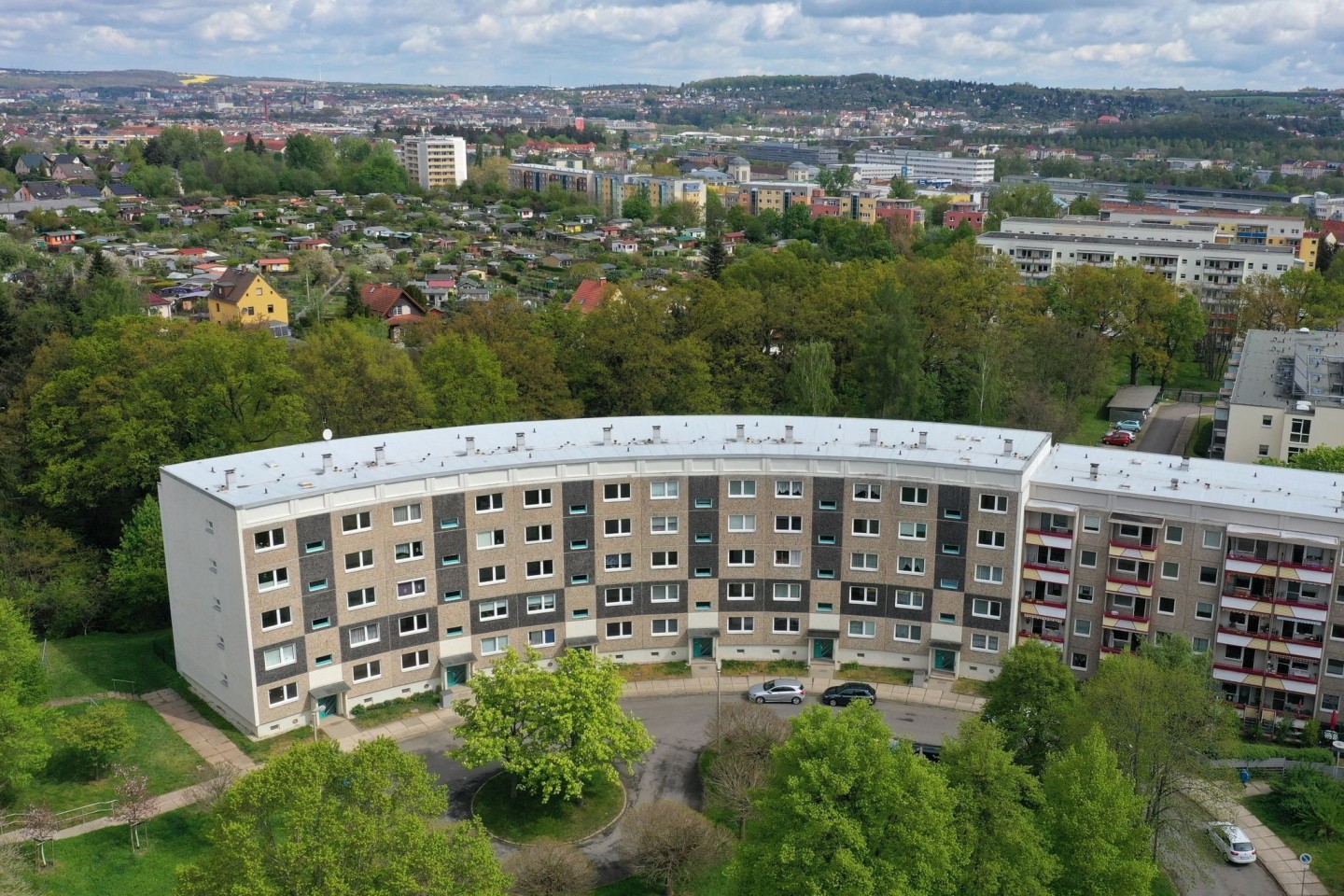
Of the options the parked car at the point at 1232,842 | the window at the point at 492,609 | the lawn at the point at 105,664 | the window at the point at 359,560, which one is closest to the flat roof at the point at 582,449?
the window at the point at 359,560

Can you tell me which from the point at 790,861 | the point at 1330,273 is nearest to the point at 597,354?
the point at 790,861

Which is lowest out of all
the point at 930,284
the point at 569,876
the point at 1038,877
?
the point at 569,876

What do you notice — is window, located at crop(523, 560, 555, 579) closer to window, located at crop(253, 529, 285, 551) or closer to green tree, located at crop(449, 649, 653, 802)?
green tree, located at crop(449, 649, 653, 802)

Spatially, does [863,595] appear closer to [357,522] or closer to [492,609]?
[492,609]

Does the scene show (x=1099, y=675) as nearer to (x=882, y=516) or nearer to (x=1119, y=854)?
(x=1119, y=854)

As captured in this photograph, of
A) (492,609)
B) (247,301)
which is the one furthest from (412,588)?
(247,301)
